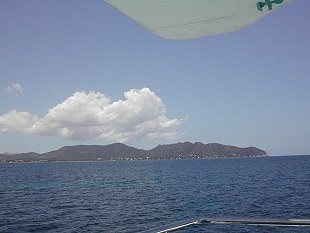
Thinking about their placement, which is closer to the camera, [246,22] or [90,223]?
[246,22]

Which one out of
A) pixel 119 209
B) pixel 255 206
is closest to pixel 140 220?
pixel 119 209

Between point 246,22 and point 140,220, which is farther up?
point 246,22

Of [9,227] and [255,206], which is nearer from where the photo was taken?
[9,227]

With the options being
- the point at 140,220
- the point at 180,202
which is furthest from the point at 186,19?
the point at 180,202

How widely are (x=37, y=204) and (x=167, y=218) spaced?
17555 mm

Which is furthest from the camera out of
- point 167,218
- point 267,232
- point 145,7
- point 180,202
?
point 180,202

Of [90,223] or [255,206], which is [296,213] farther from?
[90,223]

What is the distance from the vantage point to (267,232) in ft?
58.5

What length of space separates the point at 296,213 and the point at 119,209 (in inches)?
602

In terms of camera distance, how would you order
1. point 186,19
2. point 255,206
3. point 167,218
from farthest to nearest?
point 255,206 → point 167,218 → point 186,19

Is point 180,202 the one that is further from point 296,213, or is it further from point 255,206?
point 296,213

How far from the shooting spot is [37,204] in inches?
1420

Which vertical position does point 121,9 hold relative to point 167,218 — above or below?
above

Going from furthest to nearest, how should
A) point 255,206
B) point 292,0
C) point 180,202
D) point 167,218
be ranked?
point 180,202 < point 255,206 < point 167,218 < point 292,0
